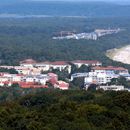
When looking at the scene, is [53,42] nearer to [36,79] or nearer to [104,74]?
[104,74]

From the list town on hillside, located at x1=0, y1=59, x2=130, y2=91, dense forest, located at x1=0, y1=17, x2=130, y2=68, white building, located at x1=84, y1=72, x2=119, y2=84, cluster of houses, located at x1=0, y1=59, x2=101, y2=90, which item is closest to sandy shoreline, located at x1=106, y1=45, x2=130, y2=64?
dense forest, located at x1=0, y1=17, x2=130, y2=68

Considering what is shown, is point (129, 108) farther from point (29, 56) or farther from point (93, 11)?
point (93, 11)

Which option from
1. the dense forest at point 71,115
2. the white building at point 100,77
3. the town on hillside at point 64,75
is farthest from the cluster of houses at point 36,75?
the dense forest at point 71,115

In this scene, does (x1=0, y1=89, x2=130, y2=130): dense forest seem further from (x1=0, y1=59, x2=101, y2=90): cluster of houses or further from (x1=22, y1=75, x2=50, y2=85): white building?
(x1=22, y1=75, x2=50, y2=85): white building

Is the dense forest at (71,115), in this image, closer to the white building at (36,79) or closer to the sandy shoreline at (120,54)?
the white building at (36,79)

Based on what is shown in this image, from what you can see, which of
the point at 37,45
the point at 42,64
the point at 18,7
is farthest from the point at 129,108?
the point at 18,7

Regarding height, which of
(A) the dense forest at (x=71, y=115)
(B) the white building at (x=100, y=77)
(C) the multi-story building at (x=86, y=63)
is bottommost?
(B) the white building at (x=100, y=77)

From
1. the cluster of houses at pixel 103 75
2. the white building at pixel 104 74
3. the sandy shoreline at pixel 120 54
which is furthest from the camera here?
the sandy shoreline at pixel 120 54
